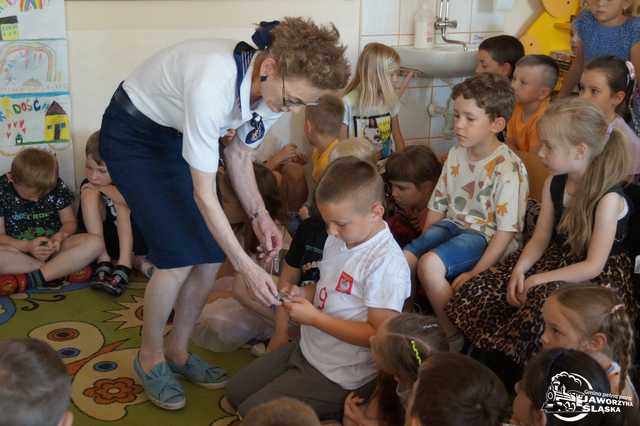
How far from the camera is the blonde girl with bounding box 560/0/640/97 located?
3539 mm

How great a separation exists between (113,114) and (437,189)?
1.20 meters

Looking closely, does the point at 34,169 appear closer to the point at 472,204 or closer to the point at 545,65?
the point at 472,204

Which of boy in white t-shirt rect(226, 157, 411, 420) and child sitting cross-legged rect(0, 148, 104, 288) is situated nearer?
boy in white t-shirt rect(226, 157, 411, 420)

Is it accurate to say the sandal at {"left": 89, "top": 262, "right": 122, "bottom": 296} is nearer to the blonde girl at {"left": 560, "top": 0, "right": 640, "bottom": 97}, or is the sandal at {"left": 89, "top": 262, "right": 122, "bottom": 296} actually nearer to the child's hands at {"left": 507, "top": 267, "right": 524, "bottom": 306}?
the child's hands at {"left": 507, "top": 267, "right": 524, "bottom": 306}

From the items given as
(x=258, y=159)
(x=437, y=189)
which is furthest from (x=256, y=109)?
(x=258, y=159)

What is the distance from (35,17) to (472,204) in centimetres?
205

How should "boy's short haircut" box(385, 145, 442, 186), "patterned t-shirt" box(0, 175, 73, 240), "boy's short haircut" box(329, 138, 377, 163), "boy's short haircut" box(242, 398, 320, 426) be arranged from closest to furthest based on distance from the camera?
"boy's short haircut" box(242, 398, 320, 426), "boy's short haircut" box(385, 145, 442, 186), "boy's short haircut" box(329, 138, 377, 163), "patterned t-shirt" box(0, 175, 73, 240)

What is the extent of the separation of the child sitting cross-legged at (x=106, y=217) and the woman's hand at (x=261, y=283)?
1.42 m

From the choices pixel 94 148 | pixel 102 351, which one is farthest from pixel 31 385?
pixel 94 148

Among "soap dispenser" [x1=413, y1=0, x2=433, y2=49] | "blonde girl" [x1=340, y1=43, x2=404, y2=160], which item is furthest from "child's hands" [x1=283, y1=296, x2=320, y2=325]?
"soap dispenser" [x1=413, y1=0, x2=433, y2=49]

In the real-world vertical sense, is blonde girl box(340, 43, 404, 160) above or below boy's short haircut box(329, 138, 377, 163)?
above

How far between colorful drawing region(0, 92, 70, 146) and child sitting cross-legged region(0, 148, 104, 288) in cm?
20

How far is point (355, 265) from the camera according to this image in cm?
A: 209

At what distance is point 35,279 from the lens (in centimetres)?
320
